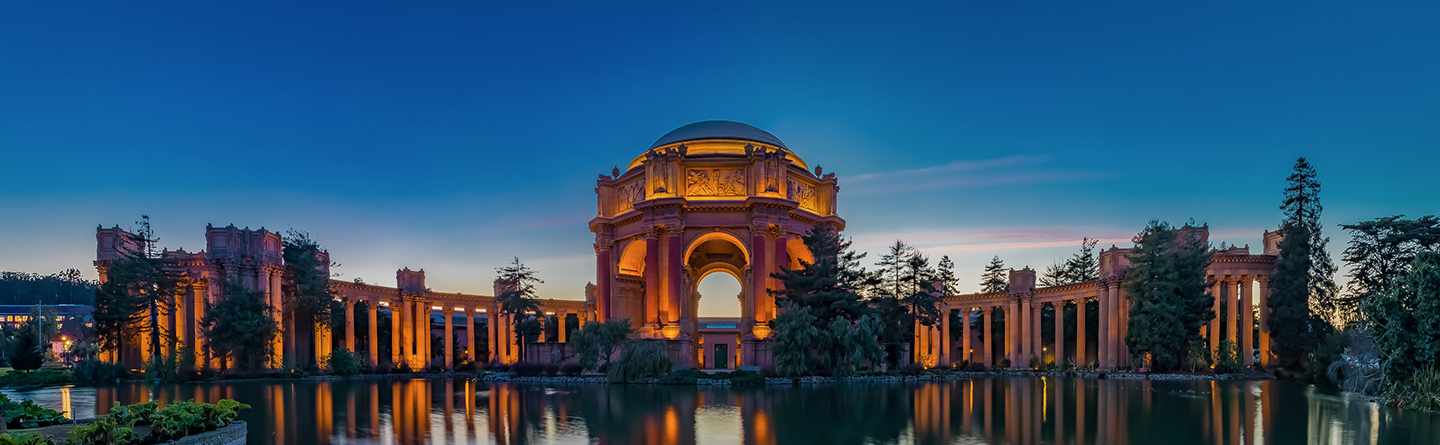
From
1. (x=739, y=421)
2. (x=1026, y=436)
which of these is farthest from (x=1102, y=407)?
(x=739, y=421)

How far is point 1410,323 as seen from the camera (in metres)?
24.5

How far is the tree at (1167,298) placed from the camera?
4119cm

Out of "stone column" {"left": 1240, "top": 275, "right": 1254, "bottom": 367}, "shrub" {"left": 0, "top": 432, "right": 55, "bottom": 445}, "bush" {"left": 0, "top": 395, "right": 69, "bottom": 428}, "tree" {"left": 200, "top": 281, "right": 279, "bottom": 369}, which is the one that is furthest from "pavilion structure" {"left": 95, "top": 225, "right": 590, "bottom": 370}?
"stone column" {"left": 1240, "top": 275, "right": 1254, "bottom": 367}

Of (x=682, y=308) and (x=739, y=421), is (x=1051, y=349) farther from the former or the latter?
(x=739, y=421)

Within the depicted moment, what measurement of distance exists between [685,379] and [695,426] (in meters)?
16.7

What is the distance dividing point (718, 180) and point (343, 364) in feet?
78.3

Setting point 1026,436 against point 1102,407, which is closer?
point 1026,436

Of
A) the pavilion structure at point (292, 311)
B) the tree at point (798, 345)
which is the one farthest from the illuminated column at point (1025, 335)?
the pavilion structure at point (292, 311)

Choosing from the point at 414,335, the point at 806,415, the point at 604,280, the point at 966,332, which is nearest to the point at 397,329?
the point at 414,335

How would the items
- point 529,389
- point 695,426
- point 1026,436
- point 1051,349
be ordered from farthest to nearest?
1. point 1051,349
2. point 529,389
3. point 695,426
4. point 1026,436

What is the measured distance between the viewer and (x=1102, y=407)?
24.2m

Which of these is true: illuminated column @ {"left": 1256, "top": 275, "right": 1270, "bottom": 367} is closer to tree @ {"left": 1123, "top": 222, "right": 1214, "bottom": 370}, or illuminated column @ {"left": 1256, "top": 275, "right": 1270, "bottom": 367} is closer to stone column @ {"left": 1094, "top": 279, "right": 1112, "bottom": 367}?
tree @ {"left": 1123, "top": 222, "right": 1214, "bottom": 370}

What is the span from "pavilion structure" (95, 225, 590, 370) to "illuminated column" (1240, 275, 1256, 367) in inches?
1806

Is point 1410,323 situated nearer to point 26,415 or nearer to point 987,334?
point 26,415
